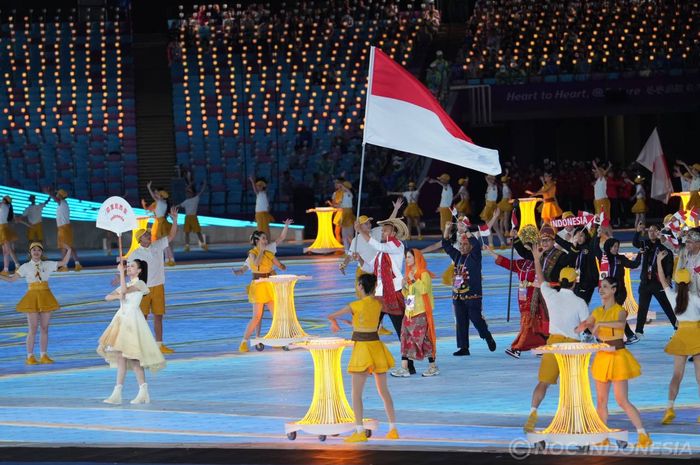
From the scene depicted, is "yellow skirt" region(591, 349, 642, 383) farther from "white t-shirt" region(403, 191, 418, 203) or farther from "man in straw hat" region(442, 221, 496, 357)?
"white t-shirt" region(403, 191, 418, 203)

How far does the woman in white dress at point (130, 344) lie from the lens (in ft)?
48.0

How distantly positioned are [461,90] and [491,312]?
22118 mm

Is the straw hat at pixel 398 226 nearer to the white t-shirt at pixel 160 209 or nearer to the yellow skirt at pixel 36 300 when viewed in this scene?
the yellow skirt at pixel 36 300

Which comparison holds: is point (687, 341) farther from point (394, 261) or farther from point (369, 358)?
point (394, 261)

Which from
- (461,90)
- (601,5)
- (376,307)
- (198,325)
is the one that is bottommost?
(198,325)

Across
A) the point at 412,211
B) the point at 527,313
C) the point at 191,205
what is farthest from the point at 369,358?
the point at 412,211

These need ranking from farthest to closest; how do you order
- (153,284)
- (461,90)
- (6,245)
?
1. (461,90)
2. (6,245)
3. (153,284)

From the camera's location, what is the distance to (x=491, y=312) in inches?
864

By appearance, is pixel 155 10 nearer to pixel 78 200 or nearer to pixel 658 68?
pixel 78 200

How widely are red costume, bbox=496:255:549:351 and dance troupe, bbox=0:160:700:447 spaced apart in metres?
0.02

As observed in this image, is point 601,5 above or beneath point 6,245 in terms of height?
above

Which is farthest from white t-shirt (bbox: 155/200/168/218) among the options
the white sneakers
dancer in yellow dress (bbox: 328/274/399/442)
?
dancer in yellow dress (bbox: 328/274/399/442)

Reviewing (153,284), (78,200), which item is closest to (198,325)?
(153,284)

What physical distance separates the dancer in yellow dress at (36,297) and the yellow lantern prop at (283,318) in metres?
2.60
